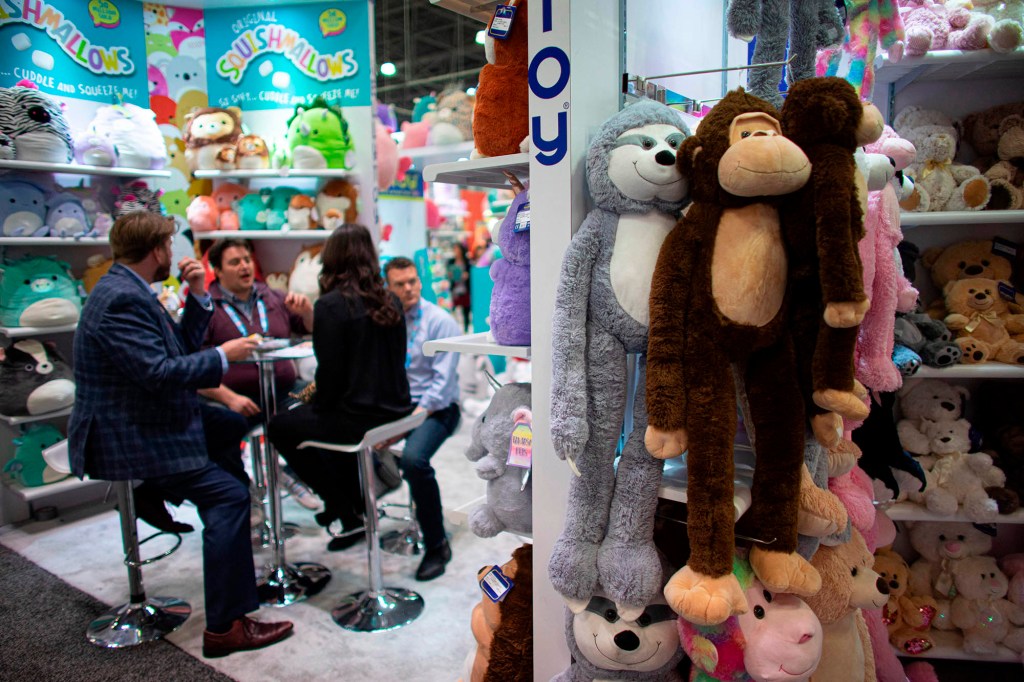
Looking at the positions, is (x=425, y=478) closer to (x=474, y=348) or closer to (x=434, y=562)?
(x=434, y=562)

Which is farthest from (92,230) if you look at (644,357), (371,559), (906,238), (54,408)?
(906,238)

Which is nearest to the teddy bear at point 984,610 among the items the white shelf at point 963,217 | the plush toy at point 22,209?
the white shelf at point 963,217

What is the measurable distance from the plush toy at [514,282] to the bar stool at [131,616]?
5.70ft

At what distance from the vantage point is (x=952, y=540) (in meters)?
2.52

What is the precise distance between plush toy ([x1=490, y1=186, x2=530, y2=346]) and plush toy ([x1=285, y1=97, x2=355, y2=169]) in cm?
273

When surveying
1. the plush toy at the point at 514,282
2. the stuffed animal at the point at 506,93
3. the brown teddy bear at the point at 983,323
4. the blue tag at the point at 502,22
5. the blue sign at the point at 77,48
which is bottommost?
the brown teddy bear at the point at 983,323

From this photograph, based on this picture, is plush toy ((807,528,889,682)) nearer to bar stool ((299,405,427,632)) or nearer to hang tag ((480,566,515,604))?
hang tag ((480,566,515,604))

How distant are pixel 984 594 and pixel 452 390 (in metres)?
2.33

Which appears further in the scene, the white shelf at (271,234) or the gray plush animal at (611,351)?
the white shelf at (271,234)

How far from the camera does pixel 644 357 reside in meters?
1.67

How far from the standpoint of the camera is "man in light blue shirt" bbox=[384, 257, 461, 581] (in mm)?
3186

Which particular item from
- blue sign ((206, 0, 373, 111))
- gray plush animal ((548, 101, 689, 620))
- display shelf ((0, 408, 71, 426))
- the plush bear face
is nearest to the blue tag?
gray plush animal ((548, 101, 689, 620))

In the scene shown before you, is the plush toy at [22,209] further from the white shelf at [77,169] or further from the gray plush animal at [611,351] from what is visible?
the gray plush animal at [611,351]

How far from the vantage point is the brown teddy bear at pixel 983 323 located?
2.34 meters
